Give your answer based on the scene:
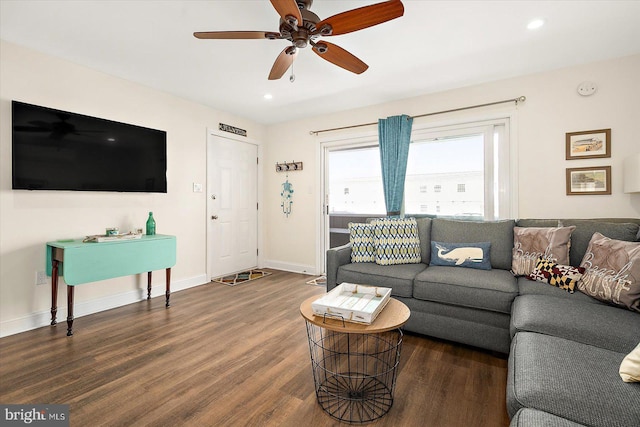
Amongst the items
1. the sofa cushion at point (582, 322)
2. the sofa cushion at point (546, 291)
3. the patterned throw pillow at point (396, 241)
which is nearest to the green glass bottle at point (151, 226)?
the patterned throw pillow at point (396, 241)

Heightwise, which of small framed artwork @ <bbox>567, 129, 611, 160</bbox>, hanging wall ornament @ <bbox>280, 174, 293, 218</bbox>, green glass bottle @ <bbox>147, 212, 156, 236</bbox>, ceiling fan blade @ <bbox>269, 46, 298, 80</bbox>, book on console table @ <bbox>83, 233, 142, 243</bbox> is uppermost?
ceiling fan blade @ <bbox>269, 46, 298, 80</bbox>

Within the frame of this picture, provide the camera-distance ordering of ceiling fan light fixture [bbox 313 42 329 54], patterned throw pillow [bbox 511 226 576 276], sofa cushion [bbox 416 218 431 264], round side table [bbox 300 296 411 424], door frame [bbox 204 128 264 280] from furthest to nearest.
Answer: door frame [bbox 204 128 264 280] → sofa cushion [bbox 416 218 431 264] → patterned throw pillow [bbox 511 226 576 276] → ceiling fan light fixture [bbox 313 42 329 54] → round side table [bbox 300 296 411 424]

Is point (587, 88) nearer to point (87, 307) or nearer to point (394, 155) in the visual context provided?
point (394, 155)

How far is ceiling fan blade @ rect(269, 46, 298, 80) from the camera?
213 cm

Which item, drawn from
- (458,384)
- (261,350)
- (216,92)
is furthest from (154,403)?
(216,92)

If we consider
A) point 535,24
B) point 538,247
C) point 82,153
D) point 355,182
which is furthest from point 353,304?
point 355,182

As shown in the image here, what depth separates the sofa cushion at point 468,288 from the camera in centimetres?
212

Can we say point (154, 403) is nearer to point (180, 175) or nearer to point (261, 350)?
point (261, 350)

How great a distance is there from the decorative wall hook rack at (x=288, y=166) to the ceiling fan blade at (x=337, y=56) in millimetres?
2457

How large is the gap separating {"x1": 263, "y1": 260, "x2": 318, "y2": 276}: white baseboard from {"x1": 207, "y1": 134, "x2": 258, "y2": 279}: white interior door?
0.24 meters

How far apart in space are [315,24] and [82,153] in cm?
249

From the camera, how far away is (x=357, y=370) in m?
1.97

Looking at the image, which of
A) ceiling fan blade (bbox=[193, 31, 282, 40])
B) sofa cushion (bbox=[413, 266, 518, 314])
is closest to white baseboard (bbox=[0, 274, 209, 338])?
ceiling fan blade (bbox=[193, 31, 282, 40])

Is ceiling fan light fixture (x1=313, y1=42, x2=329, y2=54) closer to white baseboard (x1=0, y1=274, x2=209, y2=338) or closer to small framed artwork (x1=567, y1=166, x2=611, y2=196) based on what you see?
small framed artwork (x1=567, y1=166, x2=611, y2=196)
